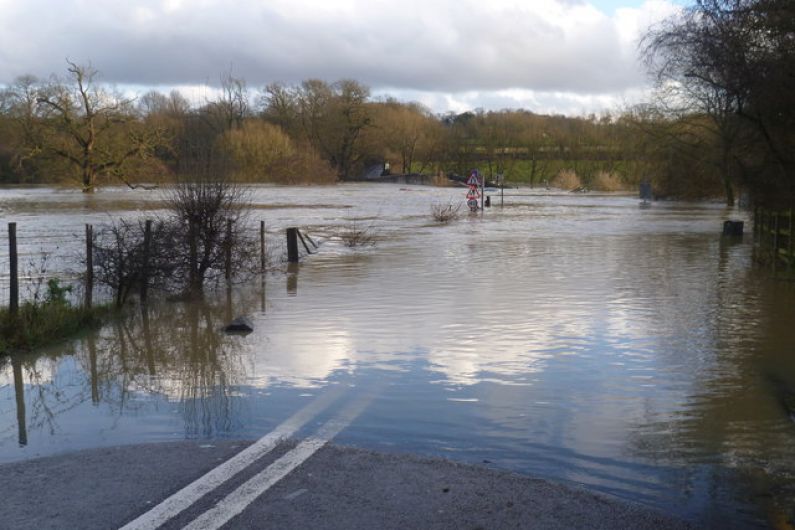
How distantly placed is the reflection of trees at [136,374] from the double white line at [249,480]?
659 millimetres

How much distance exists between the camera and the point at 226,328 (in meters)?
12.0

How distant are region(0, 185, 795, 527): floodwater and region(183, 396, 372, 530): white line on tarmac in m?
0.17

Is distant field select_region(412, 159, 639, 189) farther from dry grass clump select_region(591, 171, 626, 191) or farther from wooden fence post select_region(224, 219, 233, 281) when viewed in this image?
wooden fence post select_region(224, 219, 233, 281)

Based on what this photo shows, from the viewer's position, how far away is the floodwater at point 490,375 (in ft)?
21.2

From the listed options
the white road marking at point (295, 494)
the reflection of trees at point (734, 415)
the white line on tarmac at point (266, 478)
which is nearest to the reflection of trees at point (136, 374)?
the white line on tarmac at point (266, 478)

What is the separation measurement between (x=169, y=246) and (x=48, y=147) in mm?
58162

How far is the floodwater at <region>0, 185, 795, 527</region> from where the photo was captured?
6.47 m

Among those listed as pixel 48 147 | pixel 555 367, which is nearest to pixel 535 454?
pixel 555 367

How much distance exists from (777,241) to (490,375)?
1298 centimetres

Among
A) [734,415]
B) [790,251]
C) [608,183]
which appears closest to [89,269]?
[734,415]

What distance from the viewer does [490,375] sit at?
913cm

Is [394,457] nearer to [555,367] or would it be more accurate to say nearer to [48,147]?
[555,367]

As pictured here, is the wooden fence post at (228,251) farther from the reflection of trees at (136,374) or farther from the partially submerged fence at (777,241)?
the partially submerged fence at (777,241)

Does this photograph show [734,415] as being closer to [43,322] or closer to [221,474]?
[221,474]
